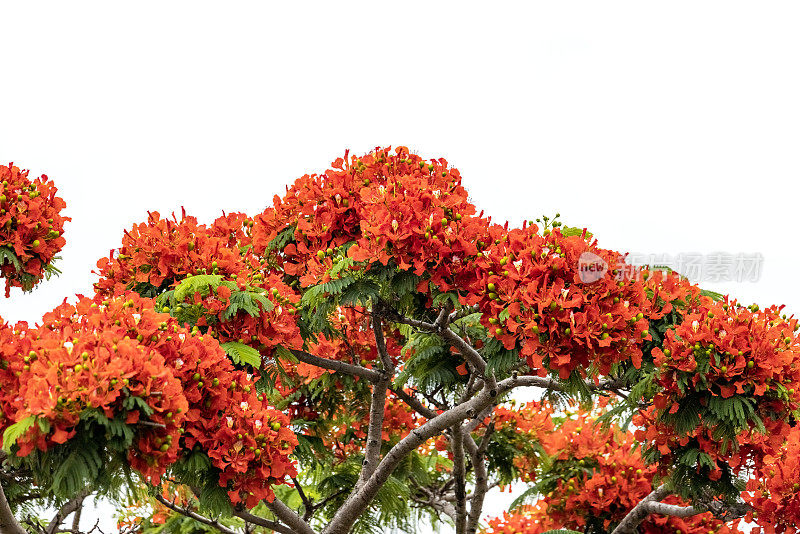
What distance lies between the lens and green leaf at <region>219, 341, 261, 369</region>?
4.68 m

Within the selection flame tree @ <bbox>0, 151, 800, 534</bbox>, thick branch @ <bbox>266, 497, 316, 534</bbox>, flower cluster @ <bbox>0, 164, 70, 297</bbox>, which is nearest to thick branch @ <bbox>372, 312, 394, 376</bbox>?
flame tree @ <bbox>0, 151, 800, 534</bbox>

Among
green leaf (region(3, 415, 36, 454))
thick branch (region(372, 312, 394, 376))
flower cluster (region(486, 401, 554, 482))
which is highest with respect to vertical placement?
flower cluster (region(486, 401, 554, 482))

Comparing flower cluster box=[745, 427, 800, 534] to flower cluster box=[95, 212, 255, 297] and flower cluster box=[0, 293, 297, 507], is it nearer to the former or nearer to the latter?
flower cluster box=[0, 293, 297, 507]

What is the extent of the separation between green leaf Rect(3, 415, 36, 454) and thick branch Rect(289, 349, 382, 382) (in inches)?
79.9

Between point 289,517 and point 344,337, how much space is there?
1399mm

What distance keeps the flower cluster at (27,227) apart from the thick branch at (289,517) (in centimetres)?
240

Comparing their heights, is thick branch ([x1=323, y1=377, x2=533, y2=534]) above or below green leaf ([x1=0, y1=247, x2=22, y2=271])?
below

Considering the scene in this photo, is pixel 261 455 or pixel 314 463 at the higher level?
pixel 314 463

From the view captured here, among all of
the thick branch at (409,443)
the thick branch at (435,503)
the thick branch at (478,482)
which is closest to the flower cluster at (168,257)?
the thick branch at (409,443)

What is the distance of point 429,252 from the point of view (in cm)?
A: 479

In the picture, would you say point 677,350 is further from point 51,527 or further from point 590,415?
point 51,527

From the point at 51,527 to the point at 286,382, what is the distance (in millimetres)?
3830

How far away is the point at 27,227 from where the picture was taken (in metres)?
6.04

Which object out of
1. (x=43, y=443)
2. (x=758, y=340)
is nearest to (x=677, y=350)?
(x=758, y=340)
